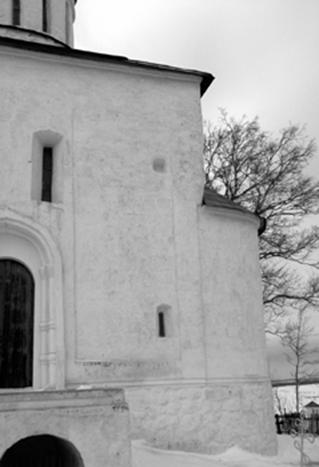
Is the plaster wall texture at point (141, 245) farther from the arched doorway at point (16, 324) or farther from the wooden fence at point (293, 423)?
the wooden fence at point (293, 423)

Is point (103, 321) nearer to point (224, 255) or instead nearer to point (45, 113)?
point (224, 255)

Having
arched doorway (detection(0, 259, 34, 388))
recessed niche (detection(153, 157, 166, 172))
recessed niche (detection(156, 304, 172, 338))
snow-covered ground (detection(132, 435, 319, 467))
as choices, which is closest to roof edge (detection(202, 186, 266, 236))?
recessed niche (detection(153, 157, 166, 172))

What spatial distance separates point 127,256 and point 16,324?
2.55 metres

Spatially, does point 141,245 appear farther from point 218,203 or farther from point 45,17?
point 45,17

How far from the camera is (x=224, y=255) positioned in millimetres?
12789

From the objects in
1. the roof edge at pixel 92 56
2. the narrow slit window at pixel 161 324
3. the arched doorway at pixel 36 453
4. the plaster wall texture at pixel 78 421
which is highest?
the roof edge at pixel 92 56

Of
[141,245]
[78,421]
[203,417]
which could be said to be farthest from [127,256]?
[78,421]

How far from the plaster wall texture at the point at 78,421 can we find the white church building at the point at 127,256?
2636 mm

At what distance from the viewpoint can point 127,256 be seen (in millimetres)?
11922

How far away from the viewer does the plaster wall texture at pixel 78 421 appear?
7.54 meters

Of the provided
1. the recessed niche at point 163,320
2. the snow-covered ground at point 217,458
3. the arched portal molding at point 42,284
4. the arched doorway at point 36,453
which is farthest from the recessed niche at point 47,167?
the snow-covered ground at point 217,458

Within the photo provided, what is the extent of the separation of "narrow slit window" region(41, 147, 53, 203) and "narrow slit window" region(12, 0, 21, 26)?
4617 mm

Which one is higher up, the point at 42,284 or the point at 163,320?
the point at 42,284

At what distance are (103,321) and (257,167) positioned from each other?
12011mm
